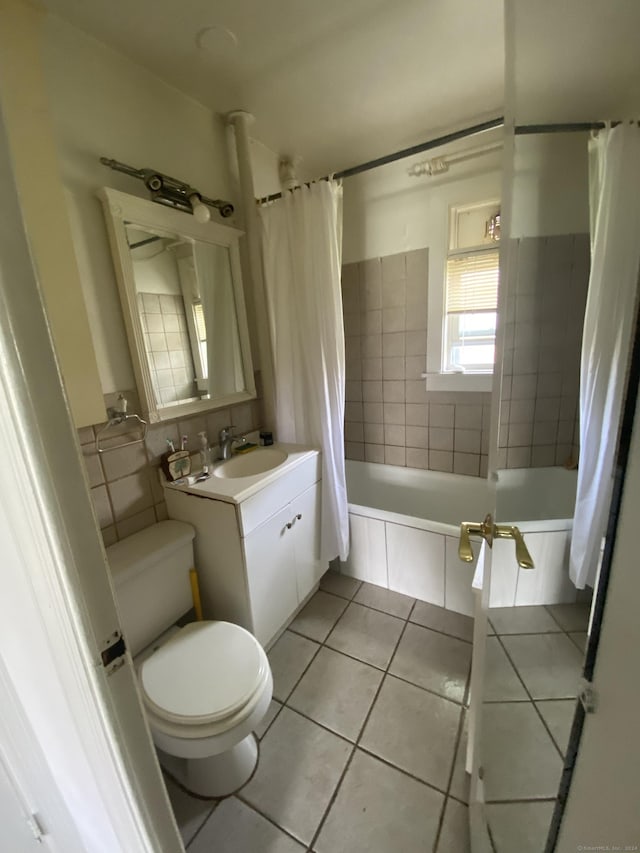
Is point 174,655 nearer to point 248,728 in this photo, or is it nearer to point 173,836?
point 248,728

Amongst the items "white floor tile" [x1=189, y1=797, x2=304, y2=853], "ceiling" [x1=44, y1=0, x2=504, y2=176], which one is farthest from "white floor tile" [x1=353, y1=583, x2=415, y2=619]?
"ceiling" [x1=44, y1=0, x2=504, y2=176]

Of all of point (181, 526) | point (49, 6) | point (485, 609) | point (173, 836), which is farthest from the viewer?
point (181, 526)

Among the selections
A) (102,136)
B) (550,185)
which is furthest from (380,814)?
(102,136)

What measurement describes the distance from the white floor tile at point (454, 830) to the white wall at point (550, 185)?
66.9 inches

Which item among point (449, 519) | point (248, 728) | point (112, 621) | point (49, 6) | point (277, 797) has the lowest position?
point (277, 797)

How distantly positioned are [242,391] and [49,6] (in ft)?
4.75

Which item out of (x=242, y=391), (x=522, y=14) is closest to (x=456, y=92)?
(x=522, y=14)

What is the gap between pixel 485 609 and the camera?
0.91 meters

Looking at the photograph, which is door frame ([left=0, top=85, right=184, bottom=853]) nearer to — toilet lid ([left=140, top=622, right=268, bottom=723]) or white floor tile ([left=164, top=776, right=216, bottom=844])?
toilet lid ([left=140, top=622, right=268, bottom=723])

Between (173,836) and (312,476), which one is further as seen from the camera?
(312,476)

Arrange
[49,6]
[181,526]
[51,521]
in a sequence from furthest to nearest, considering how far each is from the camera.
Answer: [181,526], [49,6], [51,521]

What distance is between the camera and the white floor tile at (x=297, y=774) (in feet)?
3.39

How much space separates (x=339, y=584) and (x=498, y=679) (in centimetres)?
108

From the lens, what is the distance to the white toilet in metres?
0.94
